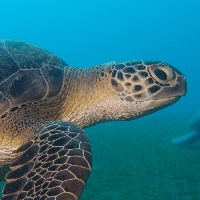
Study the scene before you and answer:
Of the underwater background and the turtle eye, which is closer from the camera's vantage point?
the turtle eye

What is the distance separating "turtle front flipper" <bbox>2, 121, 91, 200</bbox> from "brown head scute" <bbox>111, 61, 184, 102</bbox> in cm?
100

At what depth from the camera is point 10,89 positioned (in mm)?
2668

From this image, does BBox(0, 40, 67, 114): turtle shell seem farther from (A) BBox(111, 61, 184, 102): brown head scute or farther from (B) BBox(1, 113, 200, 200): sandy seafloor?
(B) BBox(1, 113, 200, 200): sandy seafloor

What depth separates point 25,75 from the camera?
2.82m

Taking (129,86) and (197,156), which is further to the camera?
(197,156)

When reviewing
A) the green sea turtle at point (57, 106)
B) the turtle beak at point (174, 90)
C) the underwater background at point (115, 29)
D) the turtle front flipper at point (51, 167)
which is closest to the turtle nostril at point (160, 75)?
the green sea turtle at point (57, 106)

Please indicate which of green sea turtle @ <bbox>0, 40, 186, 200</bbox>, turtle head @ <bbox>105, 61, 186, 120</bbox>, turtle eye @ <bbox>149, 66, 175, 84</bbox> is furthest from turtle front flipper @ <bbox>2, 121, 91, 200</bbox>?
turtle eye @ <bbox>149, 66, 175, 84</bbox>

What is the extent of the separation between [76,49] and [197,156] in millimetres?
128745

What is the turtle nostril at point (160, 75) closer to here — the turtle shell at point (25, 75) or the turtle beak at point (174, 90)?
the turtle beak at point (174, 90)

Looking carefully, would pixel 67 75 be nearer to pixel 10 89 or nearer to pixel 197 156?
pixel 10 89

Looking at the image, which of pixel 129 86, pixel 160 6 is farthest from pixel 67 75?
pixel 160 6

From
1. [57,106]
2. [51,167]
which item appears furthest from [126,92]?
[51,167]

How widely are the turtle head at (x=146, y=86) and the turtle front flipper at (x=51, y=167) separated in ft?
3.21

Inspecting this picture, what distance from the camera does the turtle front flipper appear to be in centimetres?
177
